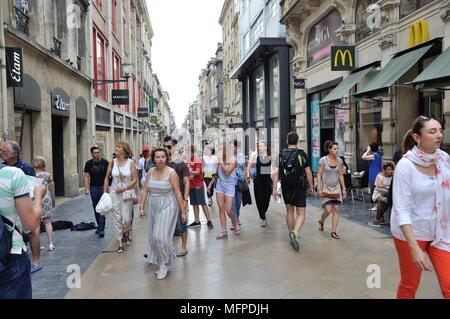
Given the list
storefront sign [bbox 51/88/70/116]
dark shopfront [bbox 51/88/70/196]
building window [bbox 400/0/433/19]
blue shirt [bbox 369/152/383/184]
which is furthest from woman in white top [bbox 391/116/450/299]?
dark shopfront [bbox 51/88/70/196]

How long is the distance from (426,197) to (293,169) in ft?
11.4

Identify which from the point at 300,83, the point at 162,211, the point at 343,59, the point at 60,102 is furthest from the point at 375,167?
the point at 60,102

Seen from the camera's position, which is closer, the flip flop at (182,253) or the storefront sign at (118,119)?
the flip flop at (182,253)

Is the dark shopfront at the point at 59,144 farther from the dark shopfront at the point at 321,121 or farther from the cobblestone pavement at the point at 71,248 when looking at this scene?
the dark shopfront at the point at 321,121

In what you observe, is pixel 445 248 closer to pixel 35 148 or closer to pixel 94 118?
pixel 35 148

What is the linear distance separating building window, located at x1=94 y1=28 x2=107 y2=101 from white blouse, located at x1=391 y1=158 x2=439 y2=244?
16.9 metres

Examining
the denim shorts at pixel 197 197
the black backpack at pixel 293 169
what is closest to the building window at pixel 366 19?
the black backpack at pixel 293 169

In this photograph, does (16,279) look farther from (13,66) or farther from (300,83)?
(300,83)

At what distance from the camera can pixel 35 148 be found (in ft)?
37.0

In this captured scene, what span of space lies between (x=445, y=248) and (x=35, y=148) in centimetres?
Result: 1086

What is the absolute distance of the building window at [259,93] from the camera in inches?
998

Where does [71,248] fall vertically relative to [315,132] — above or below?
below

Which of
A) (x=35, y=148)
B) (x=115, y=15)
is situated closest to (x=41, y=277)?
(x=35, y=148)

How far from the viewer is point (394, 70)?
9.48 metres
